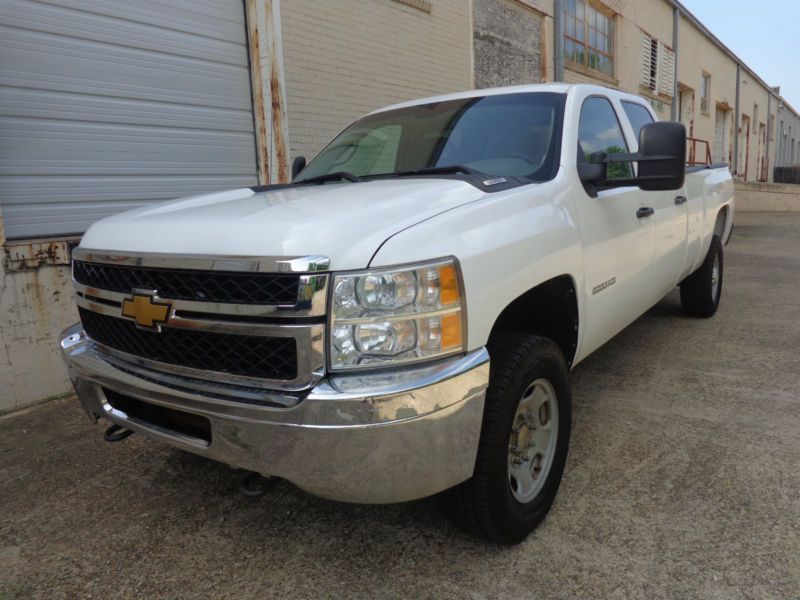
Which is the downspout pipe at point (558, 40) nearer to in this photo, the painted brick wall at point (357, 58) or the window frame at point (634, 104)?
the painted brick wall at point (357, 58)

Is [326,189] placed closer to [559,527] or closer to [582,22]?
[559,527]

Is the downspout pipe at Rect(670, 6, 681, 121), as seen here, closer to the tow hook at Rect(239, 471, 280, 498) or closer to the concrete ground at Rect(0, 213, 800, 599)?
the concrete ground at Rect(0, 213, 800, 599)

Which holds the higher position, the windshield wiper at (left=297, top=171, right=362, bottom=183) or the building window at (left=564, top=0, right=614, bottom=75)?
the building window at (left=564, top=0, right=614, bottom=75)

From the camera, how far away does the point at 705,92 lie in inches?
881

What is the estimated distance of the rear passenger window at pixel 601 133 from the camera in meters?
3.17

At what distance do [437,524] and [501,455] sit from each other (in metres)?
0.59

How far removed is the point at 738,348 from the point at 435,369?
12.4 feet

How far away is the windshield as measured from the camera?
291 centimetres

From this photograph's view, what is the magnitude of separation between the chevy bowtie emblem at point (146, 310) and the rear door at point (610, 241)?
70.5 inches

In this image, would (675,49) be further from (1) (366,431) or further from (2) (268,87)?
(1) (366,431)

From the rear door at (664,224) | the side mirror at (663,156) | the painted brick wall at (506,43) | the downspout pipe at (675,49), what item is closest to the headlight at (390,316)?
the side mirror at (663,156)

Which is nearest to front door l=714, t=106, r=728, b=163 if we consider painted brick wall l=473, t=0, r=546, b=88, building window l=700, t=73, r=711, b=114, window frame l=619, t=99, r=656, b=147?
building window l=700, t=73, r=711, b=114

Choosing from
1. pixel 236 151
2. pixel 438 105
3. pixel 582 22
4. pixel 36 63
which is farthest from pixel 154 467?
pixel 582 22

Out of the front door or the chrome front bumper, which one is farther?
the front door
